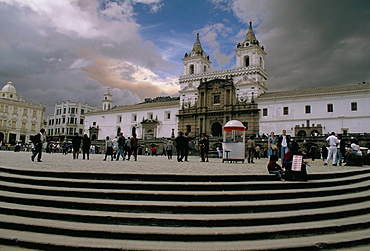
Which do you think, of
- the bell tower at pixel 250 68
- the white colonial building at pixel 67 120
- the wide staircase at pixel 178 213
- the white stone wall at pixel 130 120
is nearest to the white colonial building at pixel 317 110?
the bell tower at pixel 250 68

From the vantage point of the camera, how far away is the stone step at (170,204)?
5312 millimetres

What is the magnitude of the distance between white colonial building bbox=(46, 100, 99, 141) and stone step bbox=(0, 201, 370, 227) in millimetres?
68759

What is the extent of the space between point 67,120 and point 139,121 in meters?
28.5

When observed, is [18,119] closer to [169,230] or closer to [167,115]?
[167,115]

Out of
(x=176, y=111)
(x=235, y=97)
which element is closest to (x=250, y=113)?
(x=235, y=97)

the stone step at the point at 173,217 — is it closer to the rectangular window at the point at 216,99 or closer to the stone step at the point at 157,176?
the stone step at the point at 157,176

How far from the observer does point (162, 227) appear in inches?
189

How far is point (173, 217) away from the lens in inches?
196

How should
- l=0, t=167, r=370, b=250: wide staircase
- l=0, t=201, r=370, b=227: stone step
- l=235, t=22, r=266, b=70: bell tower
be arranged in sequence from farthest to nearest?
l=235, t=22, r=266, b=70: bell tower < l=0, t=201, r=370, b=227: stone step < l=0, t=167, r=370, b=250: wide staircase

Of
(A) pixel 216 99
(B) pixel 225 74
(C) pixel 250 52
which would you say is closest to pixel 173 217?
(A) pixel 216 99

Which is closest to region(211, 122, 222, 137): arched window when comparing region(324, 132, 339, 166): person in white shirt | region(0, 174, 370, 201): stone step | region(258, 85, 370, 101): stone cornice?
region(258, 85, 370, 101): stone cornice

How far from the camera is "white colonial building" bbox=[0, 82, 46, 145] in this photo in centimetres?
5491

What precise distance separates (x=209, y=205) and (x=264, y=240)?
4.08 feet

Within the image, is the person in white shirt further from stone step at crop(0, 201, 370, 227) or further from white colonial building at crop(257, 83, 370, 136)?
white colonial building at crop(257, 83, 370, 136)
